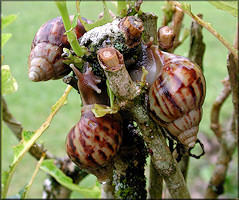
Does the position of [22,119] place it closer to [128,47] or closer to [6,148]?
[6,148]

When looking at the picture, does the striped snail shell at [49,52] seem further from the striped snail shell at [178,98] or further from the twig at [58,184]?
the twig at [58,184]

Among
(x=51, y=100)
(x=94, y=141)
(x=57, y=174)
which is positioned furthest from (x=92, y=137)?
(x=51, y=100)

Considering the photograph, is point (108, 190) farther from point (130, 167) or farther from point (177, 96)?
point (177, 96)

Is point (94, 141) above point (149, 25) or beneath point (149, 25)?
beneath

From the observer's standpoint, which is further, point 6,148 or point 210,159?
point 6,148

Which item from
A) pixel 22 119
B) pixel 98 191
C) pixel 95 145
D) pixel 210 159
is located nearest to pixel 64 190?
pixel 98 191

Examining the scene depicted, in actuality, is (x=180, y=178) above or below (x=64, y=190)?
above

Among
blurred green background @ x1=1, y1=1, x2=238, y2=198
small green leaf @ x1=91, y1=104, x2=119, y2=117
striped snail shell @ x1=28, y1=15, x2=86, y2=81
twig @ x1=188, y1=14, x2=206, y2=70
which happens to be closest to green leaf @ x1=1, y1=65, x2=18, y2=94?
striped snail shell @ x1=28, y1=15, x2=86, y2=81
